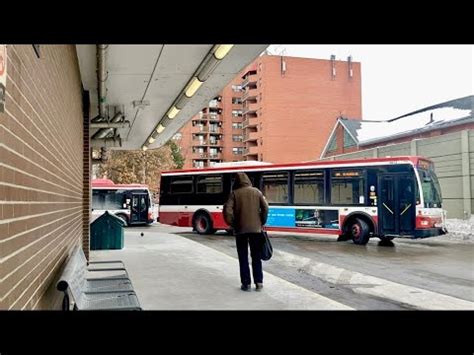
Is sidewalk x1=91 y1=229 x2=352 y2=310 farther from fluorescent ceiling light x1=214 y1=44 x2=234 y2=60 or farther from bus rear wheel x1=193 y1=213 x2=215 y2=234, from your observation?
bus rear wheel x1=193 y1=213 x2=215 y2=234

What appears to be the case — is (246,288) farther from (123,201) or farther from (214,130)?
(214,130)

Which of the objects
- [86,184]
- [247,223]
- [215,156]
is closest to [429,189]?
[247,223]

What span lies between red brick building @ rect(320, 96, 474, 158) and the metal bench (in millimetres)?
28657

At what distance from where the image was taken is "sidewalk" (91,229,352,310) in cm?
611

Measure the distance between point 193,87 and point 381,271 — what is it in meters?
5.21

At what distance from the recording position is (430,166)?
50.9 ft

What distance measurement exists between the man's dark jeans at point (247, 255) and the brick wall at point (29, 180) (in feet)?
11.2

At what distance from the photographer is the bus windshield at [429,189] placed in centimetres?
1455

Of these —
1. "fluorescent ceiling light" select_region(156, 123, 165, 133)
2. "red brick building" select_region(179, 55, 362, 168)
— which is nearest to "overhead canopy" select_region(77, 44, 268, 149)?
"fluorescent ceiling light" select_region(156, 123, 165, 133)
